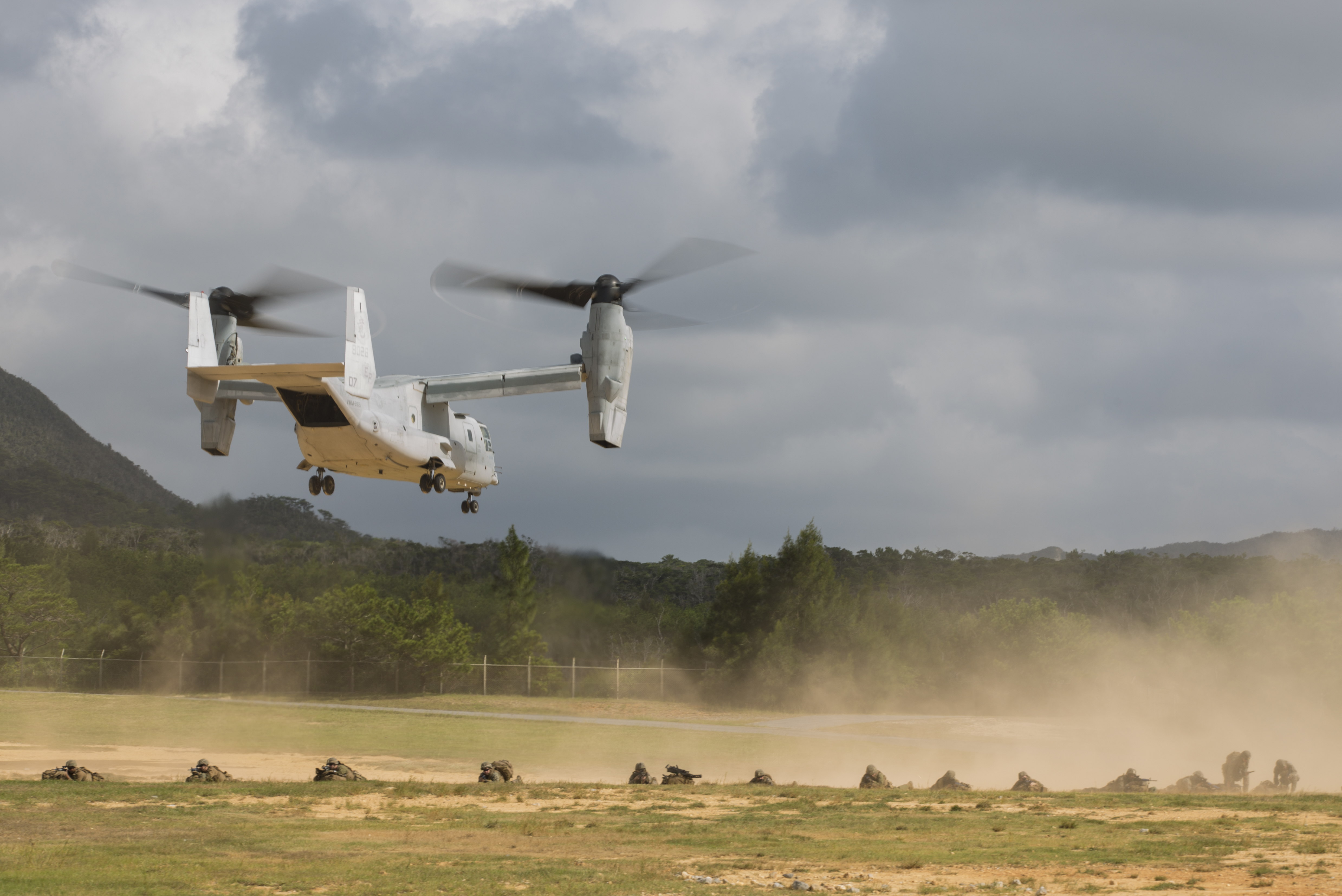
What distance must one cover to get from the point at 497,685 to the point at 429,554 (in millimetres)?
39968

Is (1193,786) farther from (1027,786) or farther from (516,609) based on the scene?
(516,609)

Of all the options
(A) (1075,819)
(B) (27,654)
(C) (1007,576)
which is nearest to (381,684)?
(B) (27,654)

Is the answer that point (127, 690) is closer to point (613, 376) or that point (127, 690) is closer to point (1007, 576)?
point (613, 376)

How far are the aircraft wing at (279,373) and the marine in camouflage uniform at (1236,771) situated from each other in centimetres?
2668

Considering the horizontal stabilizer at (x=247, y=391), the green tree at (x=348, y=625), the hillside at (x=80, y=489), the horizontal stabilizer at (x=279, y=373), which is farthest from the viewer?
the hillside at (x=80, y=489)

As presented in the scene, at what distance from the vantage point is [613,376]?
94.0 feet

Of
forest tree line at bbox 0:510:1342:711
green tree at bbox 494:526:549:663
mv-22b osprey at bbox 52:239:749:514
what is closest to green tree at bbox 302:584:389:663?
forest tree line at bbox 0:510:1342:711

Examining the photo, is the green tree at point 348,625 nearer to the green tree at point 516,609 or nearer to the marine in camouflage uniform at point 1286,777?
the green tree at point 516,609

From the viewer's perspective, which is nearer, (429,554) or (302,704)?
(302,704)

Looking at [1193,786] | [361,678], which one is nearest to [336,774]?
[1193,786]

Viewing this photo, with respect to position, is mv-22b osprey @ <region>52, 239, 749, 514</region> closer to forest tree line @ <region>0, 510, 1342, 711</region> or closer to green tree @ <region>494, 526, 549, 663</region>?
forest tree line @ <region>0, 510, 1342, 711</region>

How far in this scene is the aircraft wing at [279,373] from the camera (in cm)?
2595

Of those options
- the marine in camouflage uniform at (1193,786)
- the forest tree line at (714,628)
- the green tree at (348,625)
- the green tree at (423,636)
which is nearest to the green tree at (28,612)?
the forest tree line at (714,628)

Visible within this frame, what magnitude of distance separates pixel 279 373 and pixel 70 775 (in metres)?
11.2
